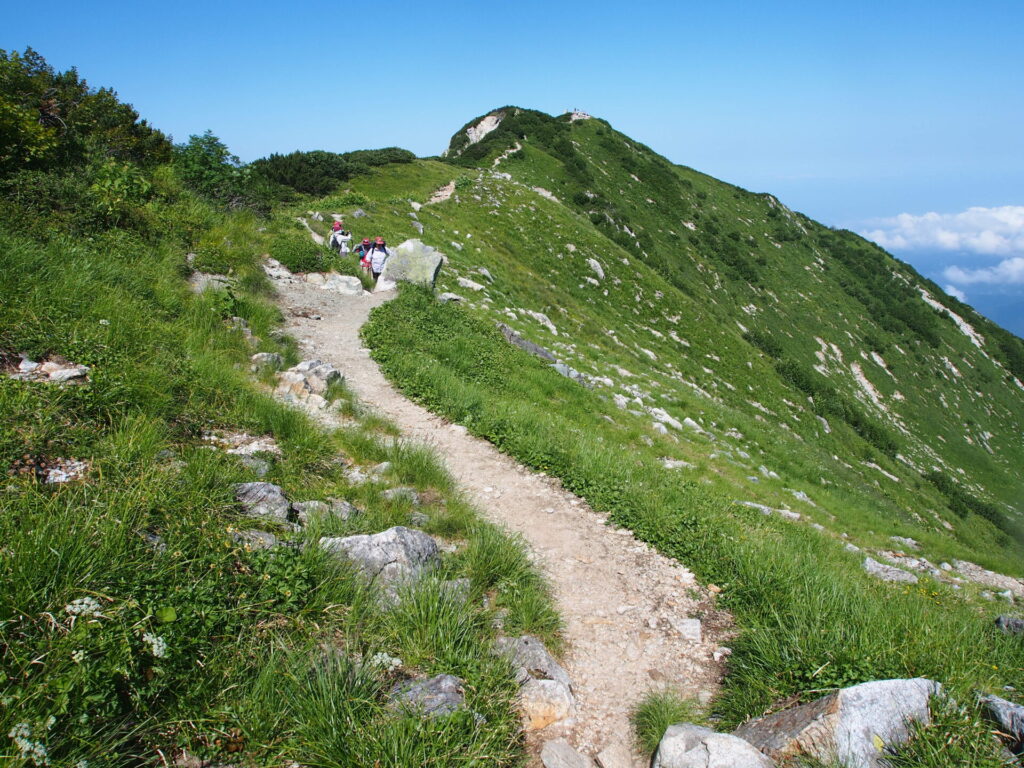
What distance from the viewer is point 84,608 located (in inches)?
123

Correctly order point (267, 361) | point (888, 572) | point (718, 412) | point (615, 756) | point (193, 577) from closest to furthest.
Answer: point (193, 577), point (615, 756), point (267, 361), point (888, 572), point (718, 412)

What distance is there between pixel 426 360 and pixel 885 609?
32.7 feet

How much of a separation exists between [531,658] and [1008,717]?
3307mm

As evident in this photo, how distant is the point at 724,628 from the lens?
566cm

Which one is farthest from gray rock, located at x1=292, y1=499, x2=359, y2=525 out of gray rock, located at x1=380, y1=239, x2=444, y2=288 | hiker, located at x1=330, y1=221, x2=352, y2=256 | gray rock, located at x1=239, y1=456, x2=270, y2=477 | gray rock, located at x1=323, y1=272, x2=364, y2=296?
hiker, located at x1=330, y1=221, x2=352, y2=256

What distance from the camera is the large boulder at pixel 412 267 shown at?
62.1 ft

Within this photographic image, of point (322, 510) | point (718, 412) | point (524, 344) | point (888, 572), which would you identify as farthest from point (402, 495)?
point (718, 412)

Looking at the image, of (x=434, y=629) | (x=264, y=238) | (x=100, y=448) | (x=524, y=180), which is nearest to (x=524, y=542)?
(x=434, y=629)

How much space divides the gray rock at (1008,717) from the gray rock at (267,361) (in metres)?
9.98

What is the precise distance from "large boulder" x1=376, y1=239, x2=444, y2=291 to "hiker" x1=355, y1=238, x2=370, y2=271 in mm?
788

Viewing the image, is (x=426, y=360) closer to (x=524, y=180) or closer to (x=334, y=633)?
(x=334, y=633)

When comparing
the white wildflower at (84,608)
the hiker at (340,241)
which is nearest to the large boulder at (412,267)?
the hiker at (340,241)

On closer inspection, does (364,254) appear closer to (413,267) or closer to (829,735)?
(413,267)

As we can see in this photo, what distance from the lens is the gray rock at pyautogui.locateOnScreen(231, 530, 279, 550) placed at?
442 centimetres
